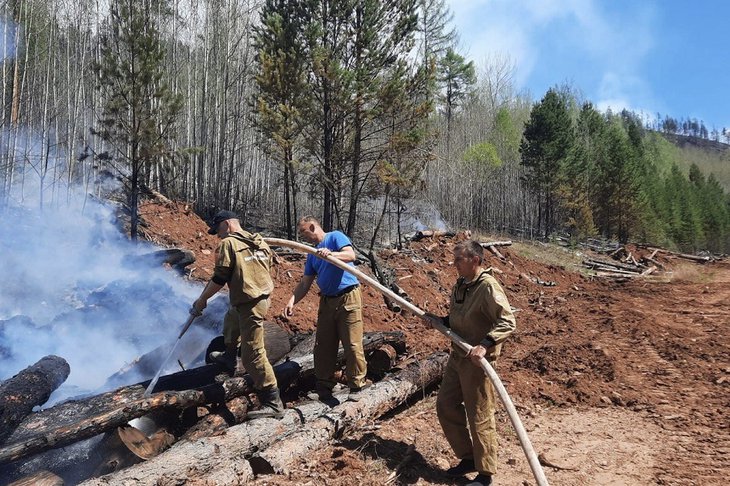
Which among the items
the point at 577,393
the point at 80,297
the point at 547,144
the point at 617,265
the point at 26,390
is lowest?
the point at 577,393

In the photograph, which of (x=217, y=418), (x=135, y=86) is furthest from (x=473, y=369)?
(x=135, y=86)

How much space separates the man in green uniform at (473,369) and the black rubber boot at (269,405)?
143 cm

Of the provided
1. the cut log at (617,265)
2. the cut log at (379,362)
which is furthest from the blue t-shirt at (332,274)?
the cut log at (617,265)

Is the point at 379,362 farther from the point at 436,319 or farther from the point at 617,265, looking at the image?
the point at 617,265

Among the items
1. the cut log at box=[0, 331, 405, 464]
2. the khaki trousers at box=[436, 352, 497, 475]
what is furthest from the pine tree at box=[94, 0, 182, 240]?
A: the khaki trousers at box=[436, 352, 497, 475]

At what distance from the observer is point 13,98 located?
10695 mm

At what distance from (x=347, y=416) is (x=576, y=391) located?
9.31ft

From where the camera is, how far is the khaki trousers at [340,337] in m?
4.81

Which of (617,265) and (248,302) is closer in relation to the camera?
(248,302)

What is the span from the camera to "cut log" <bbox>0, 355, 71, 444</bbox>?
12.6 feet

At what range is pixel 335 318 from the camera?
486 cm

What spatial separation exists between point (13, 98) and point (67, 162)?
6.50 feet

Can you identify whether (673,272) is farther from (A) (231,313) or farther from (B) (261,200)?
(A) (231,313)

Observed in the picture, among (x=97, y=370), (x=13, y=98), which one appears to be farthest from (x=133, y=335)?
(x=13, y=98)
